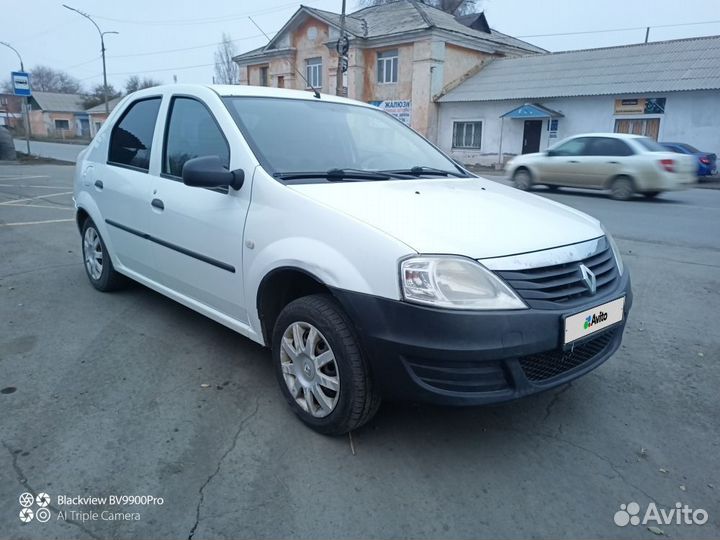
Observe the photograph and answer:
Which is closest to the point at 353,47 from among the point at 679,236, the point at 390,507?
the point at 679,236

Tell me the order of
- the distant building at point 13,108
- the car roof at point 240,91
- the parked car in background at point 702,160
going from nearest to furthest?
the car roof at point 240,91
the parked car in background at point 702,160
the distant building at point 13,108

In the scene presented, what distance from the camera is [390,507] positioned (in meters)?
2.28

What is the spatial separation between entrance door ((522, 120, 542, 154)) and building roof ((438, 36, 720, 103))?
139 cm

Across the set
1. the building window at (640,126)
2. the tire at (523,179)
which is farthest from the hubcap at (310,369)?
the building window at (640,126)

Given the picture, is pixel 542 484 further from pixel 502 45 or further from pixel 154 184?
pixel 502 45

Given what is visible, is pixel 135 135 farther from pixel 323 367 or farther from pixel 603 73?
pixel 603 73

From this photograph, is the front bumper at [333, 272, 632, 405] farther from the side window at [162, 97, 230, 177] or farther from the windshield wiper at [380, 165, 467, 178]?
the side window at [162, 97, 230, 177]

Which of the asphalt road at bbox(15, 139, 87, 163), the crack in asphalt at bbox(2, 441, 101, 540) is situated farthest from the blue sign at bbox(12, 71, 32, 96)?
the crack in asphalt at bbox(2, 441, 101, 540)

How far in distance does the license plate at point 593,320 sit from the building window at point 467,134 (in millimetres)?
27941

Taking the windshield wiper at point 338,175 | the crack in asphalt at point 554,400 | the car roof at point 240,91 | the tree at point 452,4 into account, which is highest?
the tree at point 452,4

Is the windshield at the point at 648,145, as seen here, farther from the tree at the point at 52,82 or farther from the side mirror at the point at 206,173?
the tree at the point at 52,82

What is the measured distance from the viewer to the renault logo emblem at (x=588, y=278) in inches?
102

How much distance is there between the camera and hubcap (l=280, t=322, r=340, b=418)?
265 cm

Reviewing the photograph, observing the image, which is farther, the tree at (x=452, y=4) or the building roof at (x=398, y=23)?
the tree at (x=452, y=4)
